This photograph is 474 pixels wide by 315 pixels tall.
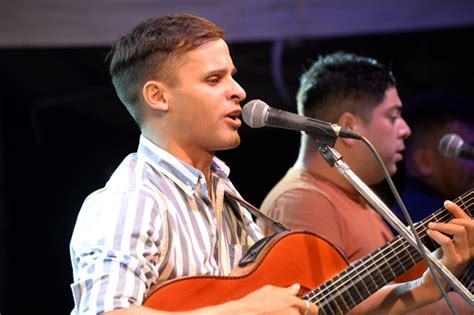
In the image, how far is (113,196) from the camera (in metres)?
2.73

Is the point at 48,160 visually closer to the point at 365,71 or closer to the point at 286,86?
the point at 286,86

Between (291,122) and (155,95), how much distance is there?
54 cm

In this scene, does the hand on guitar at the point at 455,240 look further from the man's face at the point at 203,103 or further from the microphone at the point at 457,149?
the man's face at the point at 203,103

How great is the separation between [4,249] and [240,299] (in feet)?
8.31

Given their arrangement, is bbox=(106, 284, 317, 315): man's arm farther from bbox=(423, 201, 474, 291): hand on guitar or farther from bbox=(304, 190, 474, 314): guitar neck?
bbox=(423, 201, 474, 291): hand on guitar

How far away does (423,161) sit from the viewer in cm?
523

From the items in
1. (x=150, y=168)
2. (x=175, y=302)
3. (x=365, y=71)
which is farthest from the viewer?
(x=365, y=71)

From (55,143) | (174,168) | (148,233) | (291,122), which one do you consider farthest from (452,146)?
(55,143)

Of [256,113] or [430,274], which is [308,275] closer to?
[430,274]

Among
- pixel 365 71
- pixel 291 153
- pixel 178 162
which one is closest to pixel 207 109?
pixel 178 162

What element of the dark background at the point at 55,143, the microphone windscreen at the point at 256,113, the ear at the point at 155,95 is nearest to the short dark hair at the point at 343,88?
the dark background at the point at 55,143

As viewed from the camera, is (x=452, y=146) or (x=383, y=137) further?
(x=383, y=137)

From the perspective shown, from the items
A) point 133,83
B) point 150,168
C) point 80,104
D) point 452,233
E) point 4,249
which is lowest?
point 452,233

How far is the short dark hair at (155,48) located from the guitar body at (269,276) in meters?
0.69
